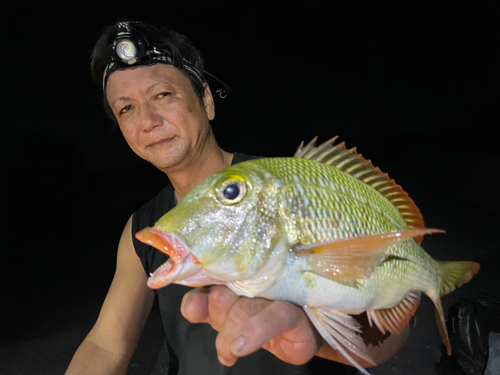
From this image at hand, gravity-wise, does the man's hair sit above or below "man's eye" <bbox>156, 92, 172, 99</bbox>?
above

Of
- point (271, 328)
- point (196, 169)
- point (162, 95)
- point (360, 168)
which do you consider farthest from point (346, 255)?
point (162, 95)

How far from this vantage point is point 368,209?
2.26 ft

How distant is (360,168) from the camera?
777mm

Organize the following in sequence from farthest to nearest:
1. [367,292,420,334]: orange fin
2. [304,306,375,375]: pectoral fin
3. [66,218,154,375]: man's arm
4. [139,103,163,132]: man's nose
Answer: [66,218,154,375]: man's arm
[139,103,163,132]: man's nose
[367,292,420,334]: orange fin
[304,306,375,375]: pectoral fin

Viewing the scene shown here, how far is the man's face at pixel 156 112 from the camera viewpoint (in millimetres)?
1187

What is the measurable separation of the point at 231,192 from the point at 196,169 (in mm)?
810

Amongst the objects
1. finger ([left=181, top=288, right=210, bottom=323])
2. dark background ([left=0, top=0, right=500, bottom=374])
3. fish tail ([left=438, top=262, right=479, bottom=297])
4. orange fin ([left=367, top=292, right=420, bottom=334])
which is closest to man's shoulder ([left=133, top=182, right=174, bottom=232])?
finger ([left=181, top=288, right=210, bottom=323])

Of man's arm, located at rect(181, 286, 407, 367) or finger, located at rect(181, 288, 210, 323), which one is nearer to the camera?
man's arm, located at rect(181, 286, 407, 367)

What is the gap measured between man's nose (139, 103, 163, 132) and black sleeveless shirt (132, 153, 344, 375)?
418mm

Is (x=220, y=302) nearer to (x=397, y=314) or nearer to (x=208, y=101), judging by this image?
(x=397, y=314)

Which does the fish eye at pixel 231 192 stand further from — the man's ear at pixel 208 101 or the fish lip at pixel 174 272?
the man's ear at pixel 208 101

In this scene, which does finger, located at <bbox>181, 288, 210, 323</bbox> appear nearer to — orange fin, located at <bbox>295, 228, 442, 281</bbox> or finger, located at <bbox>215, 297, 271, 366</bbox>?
finger, located at <bbox>215, 297, 271, 366</bbox>

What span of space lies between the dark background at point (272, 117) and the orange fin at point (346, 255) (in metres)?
3.77

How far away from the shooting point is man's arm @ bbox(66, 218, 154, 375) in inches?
50.3
